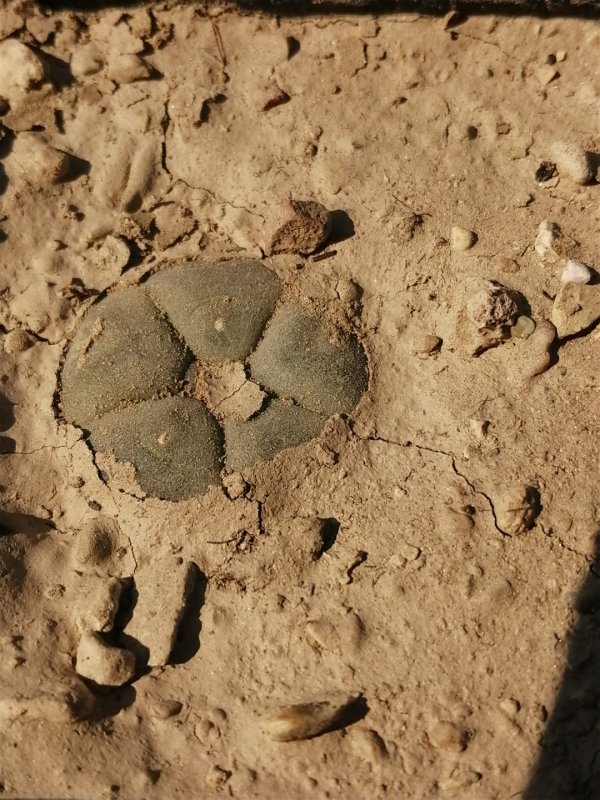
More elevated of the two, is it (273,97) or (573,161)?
(273,97)

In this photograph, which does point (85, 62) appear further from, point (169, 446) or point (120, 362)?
point (169, 446)

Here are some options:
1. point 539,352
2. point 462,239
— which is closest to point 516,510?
point 539,352

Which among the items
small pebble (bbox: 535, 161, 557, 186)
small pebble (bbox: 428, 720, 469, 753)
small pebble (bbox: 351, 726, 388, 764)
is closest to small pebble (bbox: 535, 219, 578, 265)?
small pebble (bbox: 535, 161, 557, 186)

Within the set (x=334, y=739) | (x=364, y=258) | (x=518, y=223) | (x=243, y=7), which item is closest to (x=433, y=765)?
(x=334, y=739)

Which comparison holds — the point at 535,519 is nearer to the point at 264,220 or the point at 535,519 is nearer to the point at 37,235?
the point at 264,220

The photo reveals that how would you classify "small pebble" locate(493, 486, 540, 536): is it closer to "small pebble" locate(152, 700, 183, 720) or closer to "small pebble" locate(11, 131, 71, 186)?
"small pebble" locate(152, 700, 183, 720)

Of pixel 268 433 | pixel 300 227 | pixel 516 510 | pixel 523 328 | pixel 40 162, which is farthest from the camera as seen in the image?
pixel 40 162
